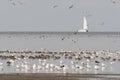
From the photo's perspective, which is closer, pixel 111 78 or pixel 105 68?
pixel 111 78

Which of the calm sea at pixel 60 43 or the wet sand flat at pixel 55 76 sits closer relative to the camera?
the wet sand flat at pixel 55 76

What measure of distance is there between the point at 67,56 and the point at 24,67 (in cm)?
1012

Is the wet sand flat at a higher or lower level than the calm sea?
lower

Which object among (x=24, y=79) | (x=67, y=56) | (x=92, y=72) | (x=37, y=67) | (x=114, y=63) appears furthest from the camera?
(x=67, y=56)

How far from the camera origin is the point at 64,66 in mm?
30719

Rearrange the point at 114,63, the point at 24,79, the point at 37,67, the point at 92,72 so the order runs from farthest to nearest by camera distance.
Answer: the point at 114,63 → the point at 37,67 → the point at 92,72 → the point at 24,79

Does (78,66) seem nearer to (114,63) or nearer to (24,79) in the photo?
(114,63)

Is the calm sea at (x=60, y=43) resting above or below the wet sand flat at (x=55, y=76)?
above

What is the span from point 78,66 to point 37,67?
2.11 metres

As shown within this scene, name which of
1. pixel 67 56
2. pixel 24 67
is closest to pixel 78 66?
pixel 24 67

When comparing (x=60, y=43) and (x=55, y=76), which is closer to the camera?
(x=55, y=76)

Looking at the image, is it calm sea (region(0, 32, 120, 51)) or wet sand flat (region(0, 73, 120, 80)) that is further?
calm sea (region(0, 32, 120, 51))

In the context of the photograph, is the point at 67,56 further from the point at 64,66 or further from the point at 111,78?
the point at 111,78

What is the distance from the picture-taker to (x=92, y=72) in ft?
92.7
